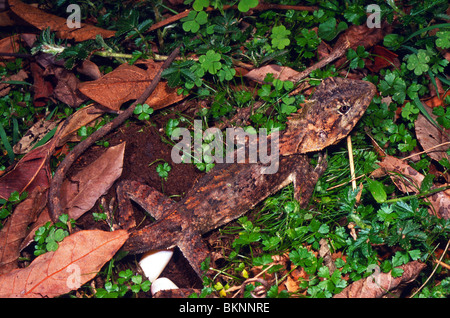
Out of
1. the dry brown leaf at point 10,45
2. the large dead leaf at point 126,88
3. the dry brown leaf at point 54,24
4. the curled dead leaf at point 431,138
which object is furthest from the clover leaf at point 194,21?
the curled dead leaf at point 431,138

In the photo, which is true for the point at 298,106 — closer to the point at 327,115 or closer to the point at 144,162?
the point at 327,115

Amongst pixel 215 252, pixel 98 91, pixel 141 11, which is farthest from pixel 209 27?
pixel 215 252

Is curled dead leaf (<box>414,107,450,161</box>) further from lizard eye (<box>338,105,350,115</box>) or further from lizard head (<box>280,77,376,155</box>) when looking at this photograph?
lizard eye (<box>338,105,350,115</box>)

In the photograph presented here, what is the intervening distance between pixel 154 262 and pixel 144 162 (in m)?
1.22

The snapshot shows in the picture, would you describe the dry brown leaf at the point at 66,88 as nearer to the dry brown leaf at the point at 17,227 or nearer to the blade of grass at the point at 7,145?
the blade of grass at the point at 7,145

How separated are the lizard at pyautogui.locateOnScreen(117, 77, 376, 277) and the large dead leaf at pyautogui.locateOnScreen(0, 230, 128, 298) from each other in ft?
0.84

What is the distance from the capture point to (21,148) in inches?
188

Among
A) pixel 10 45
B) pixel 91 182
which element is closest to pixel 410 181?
pixel 91 182

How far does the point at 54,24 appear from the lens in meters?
4.91

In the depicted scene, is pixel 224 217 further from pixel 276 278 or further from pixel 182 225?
pixel 276 278

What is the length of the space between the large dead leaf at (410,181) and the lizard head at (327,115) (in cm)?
59

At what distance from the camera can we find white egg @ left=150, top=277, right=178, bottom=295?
3830mm

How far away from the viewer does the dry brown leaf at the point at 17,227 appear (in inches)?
156

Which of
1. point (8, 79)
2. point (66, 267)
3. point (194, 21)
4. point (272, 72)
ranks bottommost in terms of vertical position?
point (66, 267)
